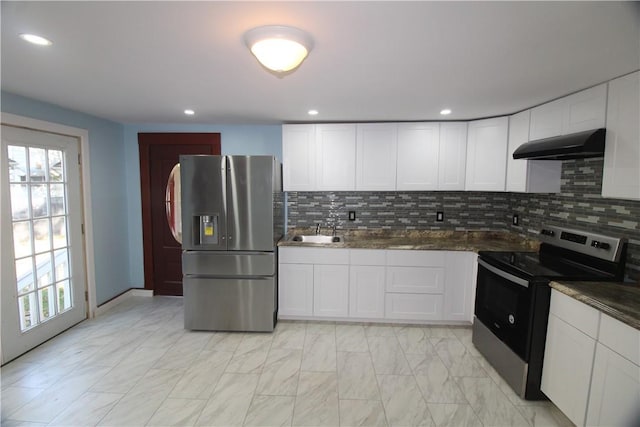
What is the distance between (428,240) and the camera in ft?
11.1

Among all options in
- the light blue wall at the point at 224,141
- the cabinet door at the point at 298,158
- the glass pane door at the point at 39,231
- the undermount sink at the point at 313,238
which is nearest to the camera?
the glass pane door at the point at 39,231

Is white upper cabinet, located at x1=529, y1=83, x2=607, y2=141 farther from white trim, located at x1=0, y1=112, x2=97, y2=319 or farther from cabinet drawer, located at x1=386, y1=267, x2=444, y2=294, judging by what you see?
white trim, located at x1=0, y1=112, x2=97, y2=319

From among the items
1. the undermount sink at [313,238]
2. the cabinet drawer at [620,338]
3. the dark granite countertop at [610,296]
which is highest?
the undermount sink at [313,238]

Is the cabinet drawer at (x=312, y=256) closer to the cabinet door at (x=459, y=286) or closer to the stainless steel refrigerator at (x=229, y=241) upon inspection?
the stainless steel refrigerator at (x=229, y=241)

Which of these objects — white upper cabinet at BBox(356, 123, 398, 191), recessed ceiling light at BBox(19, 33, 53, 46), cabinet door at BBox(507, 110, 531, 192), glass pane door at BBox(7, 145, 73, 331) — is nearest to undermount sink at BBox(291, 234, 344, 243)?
white upper cabinet at BBox(356, 123, 398, 191)

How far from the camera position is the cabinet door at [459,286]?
3.02 metres

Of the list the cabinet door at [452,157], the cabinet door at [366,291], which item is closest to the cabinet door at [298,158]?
the cabinet door at [366,291]

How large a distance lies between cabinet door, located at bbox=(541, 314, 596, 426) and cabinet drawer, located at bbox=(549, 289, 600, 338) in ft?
0.11

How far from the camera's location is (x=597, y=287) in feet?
6.10

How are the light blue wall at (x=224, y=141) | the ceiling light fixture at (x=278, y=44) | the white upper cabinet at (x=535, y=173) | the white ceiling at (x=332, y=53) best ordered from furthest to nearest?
the light blue wall at (x=224, y=141)
the white upper cabinet at (x=535, y=173)
the ceiling light fixture at (x=278, y=44)
the white ceiling at (x=332, y=53)

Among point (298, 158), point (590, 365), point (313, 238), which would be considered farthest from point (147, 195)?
point (590, 365)

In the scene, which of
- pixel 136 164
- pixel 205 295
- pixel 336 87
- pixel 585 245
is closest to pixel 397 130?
pixel 336 87

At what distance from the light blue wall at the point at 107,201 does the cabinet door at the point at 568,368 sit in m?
4.28

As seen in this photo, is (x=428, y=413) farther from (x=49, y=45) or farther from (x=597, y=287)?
(x=49, y=45)
